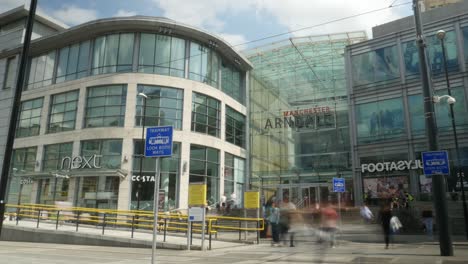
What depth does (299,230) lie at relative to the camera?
1195cm

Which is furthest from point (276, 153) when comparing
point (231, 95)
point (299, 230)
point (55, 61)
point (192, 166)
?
point (299, 230)

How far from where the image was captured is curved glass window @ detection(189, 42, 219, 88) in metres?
36.1

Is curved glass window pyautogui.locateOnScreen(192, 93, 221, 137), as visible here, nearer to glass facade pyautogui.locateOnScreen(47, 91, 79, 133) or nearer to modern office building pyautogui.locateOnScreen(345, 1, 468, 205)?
glass facade pyautogui.locateOnScreen(47, 91, 79, 133)

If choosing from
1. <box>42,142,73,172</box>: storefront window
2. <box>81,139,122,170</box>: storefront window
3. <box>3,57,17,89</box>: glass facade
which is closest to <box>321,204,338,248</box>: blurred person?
<box>81,139,122,170</box>: storefront window

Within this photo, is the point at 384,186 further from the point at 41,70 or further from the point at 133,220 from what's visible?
the point at 41,70

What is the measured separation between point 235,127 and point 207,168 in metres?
7.33

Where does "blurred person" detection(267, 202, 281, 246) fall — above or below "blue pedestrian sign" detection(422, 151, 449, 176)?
below

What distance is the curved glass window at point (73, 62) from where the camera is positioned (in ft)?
118

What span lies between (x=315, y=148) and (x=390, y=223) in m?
23.5

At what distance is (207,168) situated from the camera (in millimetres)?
35219

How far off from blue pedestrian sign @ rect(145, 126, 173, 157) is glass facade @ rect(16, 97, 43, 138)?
32632 mm

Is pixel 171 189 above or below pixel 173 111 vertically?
below

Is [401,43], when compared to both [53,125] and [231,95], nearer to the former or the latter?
[231,95]

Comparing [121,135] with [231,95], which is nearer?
[121,135]
